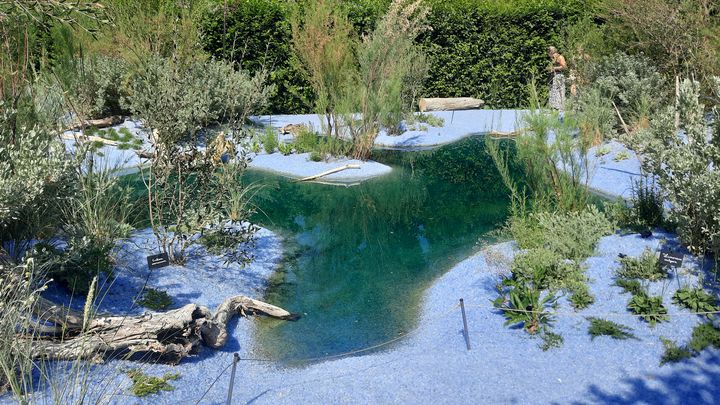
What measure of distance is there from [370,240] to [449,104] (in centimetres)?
893

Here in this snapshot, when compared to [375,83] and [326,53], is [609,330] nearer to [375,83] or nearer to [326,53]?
[326,53]

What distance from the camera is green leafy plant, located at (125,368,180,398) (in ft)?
15.5

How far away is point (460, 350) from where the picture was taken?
555cm

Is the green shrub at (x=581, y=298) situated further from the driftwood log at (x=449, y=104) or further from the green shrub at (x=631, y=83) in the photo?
the driftwood log at (x=449, y=104)

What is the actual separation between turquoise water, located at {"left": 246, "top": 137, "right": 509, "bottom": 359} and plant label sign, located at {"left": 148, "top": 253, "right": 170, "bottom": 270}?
1.07 m

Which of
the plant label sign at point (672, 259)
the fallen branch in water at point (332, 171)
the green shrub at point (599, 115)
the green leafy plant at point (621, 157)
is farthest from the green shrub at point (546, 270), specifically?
the fallen branch in water at point (332, 171)

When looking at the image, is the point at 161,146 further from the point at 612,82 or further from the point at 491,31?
the point at 491,31

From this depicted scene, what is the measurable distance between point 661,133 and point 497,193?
401 cm

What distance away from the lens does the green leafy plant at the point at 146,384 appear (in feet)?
15.5

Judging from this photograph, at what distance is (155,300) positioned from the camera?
20.9 ft

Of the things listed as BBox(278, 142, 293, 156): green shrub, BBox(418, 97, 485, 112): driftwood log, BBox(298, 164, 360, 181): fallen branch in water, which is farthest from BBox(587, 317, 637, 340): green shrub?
BBox(418, 97, 485, 112): driftwood log

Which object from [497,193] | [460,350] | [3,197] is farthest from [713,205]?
[3,197]

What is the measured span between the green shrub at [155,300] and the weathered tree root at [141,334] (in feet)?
2.37

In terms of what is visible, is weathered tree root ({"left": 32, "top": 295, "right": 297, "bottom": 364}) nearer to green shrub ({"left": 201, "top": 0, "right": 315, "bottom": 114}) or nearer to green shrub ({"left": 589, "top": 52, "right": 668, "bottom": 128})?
green shrub ({"left": 589, "top": 52, "right": 668, "bottom": 128})
